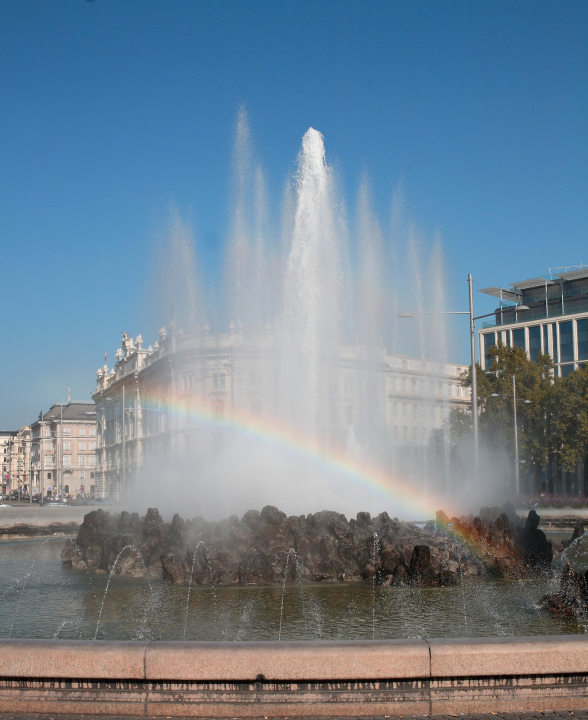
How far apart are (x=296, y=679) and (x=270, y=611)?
725cm

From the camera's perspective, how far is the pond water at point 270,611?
37.3ft

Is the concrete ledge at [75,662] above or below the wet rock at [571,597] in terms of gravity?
above

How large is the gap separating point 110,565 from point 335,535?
20.6 feet

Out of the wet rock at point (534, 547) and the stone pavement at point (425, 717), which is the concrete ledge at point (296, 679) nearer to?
the stone pavement at point (425, 717)

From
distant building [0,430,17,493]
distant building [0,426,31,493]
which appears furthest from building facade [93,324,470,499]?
distant building [0,430,17,493]

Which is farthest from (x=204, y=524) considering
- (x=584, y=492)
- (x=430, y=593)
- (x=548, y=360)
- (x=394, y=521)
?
(x=584, y=492)

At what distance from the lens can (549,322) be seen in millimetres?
75125

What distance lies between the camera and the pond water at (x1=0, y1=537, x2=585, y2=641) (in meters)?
11.4

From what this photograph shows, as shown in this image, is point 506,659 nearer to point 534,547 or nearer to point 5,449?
point 534,547

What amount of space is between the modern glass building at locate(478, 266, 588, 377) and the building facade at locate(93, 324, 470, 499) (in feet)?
25.7

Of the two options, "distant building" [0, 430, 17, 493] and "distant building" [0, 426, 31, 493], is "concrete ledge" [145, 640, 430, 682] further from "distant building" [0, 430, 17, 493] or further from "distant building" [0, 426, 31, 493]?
"distant building" [0, 430, 17, 493]

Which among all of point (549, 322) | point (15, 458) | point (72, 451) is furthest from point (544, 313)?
point (15, 458)

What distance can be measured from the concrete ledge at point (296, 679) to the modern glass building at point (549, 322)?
228 ft

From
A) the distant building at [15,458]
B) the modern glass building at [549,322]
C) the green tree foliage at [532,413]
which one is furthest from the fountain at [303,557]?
the distant building at [15,458]
